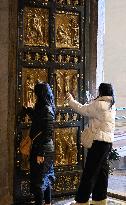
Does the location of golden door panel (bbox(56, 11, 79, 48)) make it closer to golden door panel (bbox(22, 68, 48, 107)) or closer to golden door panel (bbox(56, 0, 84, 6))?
golden door panel (bbox(56, 0, 84, 6))

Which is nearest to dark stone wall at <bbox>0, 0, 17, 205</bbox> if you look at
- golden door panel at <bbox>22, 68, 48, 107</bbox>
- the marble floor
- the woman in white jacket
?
golden door panel at <bbox>22, 68, 48, 107</bbox>

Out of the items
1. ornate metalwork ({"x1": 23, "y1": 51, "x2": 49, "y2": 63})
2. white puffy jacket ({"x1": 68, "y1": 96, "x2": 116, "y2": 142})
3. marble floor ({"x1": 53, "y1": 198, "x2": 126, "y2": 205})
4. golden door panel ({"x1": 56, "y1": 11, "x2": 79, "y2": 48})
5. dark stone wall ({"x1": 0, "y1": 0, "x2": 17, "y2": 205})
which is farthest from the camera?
golden door panel ({"x1": 56, "y1": 11, "x2": 79, "y2": 48})

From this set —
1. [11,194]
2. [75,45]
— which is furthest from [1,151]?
[75,45]

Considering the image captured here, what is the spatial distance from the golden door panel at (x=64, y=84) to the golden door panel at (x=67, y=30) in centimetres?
41

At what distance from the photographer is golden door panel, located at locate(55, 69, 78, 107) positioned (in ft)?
19.8

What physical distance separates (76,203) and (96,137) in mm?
972

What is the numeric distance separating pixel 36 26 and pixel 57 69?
71 cm

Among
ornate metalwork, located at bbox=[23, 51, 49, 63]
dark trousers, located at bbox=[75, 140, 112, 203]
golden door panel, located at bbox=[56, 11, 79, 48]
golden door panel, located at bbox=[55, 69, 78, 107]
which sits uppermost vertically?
golden door panel, located at bbox=[56, 11, 79, 48]

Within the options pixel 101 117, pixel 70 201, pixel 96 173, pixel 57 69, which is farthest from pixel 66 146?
pixel 57 69

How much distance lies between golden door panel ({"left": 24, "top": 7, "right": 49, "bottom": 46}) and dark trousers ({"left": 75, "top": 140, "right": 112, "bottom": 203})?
1717 millimetres

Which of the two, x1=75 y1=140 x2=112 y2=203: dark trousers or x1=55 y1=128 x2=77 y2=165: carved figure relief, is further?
x1=55 y1=128 x2=77 y2=165: carved figure relief

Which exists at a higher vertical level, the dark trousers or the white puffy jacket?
the white puffy jacket

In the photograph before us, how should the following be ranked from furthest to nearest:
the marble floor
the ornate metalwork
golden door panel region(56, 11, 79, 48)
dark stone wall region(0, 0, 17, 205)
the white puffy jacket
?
golden door panel region(56, 11, 79, 48) < the marble floor < the ornate metalwork < dark stone wall region(0, 0, 17, 205) < the white puffy jacket

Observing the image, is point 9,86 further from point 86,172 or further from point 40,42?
point 86,172
